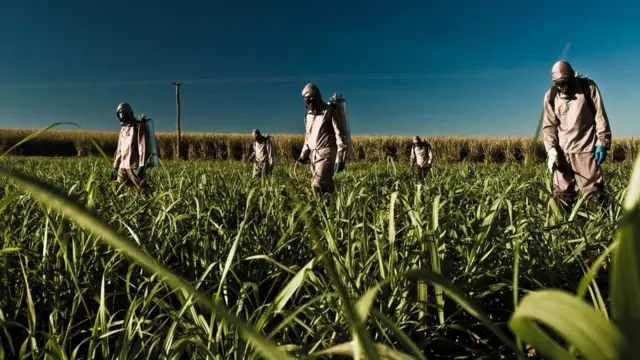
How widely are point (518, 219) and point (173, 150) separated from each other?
41.3m

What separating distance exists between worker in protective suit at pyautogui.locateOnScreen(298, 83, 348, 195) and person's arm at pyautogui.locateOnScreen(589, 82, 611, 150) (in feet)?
9.94

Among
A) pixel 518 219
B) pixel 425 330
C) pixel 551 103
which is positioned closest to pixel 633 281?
pixel 425 330

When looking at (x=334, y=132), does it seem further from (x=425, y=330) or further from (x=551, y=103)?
(x=425, y=330)

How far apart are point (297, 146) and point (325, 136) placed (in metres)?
34.7

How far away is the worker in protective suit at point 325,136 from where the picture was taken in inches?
262

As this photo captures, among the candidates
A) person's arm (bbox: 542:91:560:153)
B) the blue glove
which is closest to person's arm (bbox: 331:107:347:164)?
person's arm (bbox: 542:91:560:153)

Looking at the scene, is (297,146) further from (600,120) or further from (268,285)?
(268,285)

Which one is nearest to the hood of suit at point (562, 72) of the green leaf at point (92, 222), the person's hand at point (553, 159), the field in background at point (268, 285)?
the person's hand at point (553, 159)

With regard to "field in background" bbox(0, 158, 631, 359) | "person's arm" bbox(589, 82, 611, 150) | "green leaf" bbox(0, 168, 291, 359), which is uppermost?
"person's arm" bbox(589, 82, 611, 150)

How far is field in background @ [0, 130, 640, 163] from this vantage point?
34750mm

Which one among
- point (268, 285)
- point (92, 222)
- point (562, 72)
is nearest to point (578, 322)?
point (92, 222)

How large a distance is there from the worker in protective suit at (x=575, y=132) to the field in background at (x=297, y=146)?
24.5m

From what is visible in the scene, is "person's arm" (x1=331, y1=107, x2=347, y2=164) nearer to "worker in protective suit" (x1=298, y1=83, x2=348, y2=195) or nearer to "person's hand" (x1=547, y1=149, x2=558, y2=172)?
"worker in protective suit" (x1=298, y1=83, x2=348, y2=195)

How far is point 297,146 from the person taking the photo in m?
41.2
